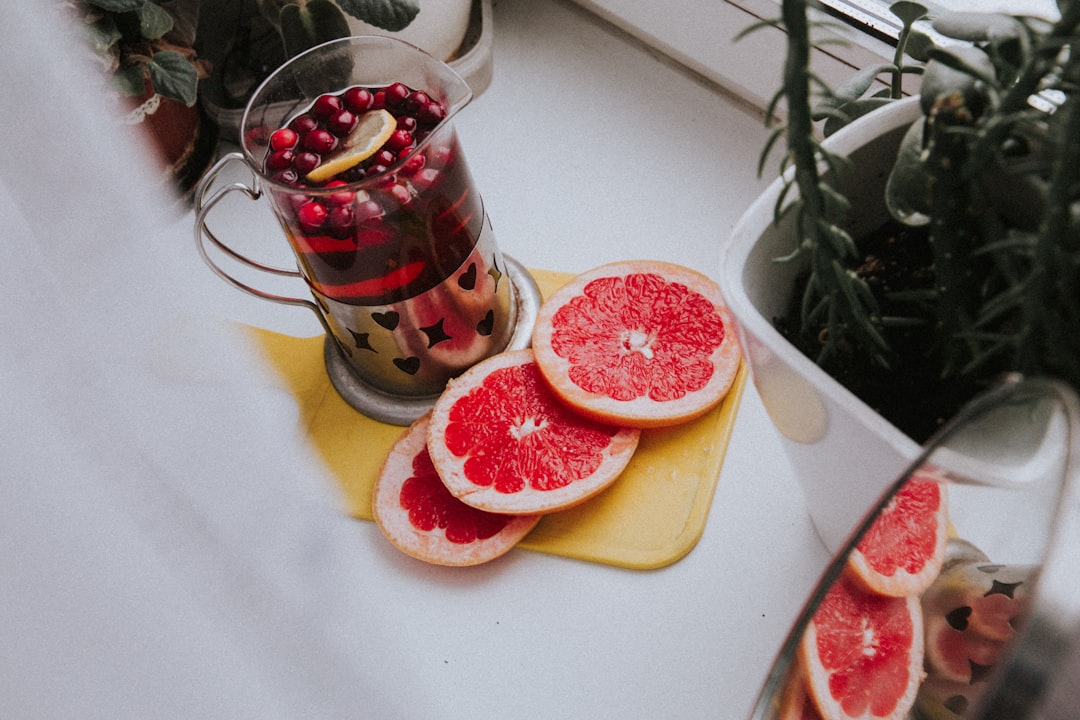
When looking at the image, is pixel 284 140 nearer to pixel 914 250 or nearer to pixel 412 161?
pixel 412 161

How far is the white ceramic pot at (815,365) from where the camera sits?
387 mm

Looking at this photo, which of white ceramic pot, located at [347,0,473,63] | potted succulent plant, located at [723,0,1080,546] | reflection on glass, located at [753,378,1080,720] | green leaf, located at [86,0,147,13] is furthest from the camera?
white ceramic pot, located at [347,0,473,63]

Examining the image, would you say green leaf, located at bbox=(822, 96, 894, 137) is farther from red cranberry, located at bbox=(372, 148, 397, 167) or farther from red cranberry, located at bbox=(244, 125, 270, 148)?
red cranberry, located at bbox=(244, 125, 270, 148)

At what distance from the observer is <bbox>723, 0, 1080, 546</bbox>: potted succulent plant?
31 cm

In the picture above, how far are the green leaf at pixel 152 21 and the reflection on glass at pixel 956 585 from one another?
A: 0.70m

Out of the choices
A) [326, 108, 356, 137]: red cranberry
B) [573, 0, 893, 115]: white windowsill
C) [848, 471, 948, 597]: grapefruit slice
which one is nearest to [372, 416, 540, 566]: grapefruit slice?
[326, 108, 356, 137]: red cranberry

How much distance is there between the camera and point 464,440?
0.65 metres

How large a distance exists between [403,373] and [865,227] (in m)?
Result: 0.38

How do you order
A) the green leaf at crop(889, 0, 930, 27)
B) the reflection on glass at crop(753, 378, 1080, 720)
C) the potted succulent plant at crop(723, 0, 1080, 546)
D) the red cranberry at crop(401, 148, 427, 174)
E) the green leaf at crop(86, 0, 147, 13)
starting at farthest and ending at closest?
the green leaf at crop(86, 0, 147, 13) → the red cranberry at crop(401, 148, 427, 174) → the green leaf at crop(889, 0, 930, 27) → the potted succulent plant at crop(723, 0, 1080, 546) → the reflection on glass at crop(753, 378, 1080, 720)

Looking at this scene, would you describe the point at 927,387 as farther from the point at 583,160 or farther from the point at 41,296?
the point at 583,160

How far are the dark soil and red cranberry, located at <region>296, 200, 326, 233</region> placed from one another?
0.31 m

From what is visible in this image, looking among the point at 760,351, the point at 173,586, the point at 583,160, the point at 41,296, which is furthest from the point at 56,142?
the point at 583,160

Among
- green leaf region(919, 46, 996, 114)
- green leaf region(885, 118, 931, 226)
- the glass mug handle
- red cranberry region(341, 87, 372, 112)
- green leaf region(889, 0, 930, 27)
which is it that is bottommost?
the glass mug handle

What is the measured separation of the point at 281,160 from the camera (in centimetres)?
62
